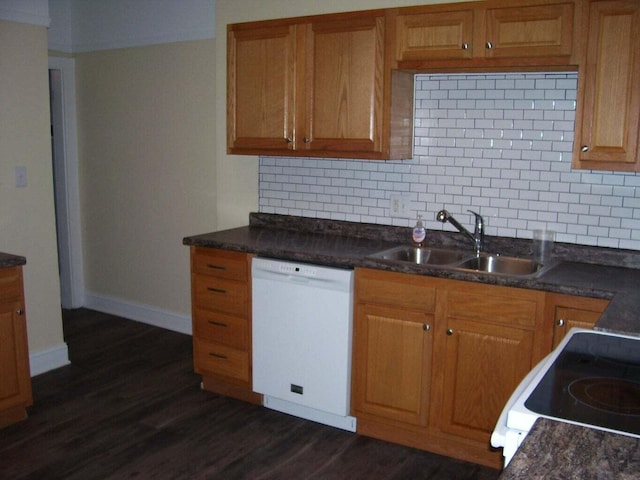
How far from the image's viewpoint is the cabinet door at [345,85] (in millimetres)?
3217

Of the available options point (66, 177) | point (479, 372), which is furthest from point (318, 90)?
point (66, 177)

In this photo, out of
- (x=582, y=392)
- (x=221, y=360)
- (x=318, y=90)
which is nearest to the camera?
(x=582, y=392)

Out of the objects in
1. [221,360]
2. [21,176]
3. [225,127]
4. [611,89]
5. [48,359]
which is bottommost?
[48,359]

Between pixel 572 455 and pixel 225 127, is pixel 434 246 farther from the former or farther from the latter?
pixel 572 455

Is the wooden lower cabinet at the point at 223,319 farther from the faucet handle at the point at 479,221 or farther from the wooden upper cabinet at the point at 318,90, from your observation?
the faucet handle at the point at 479,221

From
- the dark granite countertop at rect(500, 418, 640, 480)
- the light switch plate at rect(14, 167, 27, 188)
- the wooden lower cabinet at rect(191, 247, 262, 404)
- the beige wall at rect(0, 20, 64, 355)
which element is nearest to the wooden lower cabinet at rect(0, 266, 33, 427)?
the beige wall at rect(0, 20, 64, 355)

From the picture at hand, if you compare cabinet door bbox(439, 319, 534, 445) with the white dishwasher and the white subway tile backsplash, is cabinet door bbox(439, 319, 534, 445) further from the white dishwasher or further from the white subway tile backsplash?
the white subway tile backsplash

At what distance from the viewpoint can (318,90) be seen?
339cm

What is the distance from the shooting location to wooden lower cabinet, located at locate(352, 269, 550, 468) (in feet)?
9.13

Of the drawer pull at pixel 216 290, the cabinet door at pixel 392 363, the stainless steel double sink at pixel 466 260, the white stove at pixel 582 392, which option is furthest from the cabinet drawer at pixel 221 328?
the white stove at pixel 582 392

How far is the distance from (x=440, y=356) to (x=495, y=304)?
0.37 m

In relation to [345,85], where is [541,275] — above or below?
below

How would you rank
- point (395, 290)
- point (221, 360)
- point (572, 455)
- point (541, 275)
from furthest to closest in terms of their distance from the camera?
1. point (221, 360)
2. point (395, 290)
3. point (541, 275)
4. point (572, 455)

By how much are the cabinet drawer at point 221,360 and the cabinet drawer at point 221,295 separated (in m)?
0.22
